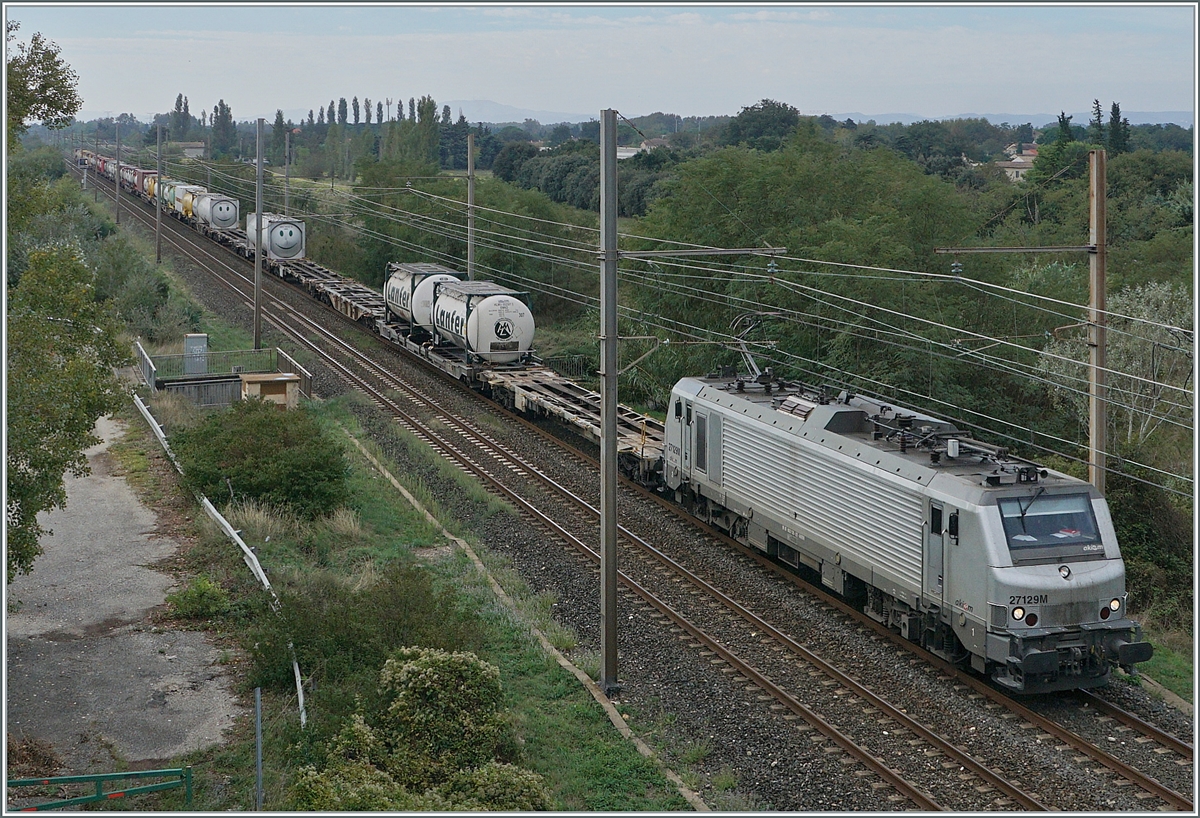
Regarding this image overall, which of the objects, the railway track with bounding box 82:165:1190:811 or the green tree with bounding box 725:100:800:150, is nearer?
the railway track with bounding box 82:165:1190:811

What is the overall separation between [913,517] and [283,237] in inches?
1850

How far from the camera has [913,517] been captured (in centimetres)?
1606

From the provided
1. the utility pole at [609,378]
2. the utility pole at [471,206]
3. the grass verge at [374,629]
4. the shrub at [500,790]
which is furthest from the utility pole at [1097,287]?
the utility pole at [471,206]

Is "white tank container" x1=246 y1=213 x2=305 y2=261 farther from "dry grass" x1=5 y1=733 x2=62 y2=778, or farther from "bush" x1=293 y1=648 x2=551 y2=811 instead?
"bush" x1=293 y1=648 x2=551 y2=811

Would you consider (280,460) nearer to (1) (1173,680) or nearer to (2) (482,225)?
(1) (1173,680)

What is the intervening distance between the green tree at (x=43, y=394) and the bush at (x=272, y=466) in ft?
21.7

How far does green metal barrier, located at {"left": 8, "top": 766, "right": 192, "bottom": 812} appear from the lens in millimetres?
11430

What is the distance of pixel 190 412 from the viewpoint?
3181cm

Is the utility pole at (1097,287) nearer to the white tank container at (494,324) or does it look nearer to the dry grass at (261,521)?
the dry grass at (261,521)

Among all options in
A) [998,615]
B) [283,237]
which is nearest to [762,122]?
[283,237]

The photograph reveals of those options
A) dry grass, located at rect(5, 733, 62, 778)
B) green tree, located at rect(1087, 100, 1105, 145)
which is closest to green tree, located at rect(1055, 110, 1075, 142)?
green tree, located at rect(1087, 100, 1105, 145)

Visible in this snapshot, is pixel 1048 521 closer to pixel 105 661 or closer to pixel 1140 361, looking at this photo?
pixel 105 661

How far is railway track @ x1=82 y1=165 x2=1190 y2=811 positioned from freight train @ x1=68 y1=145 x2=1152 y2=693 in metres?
1.43

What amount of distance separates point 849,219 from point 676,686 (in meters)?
20.0
